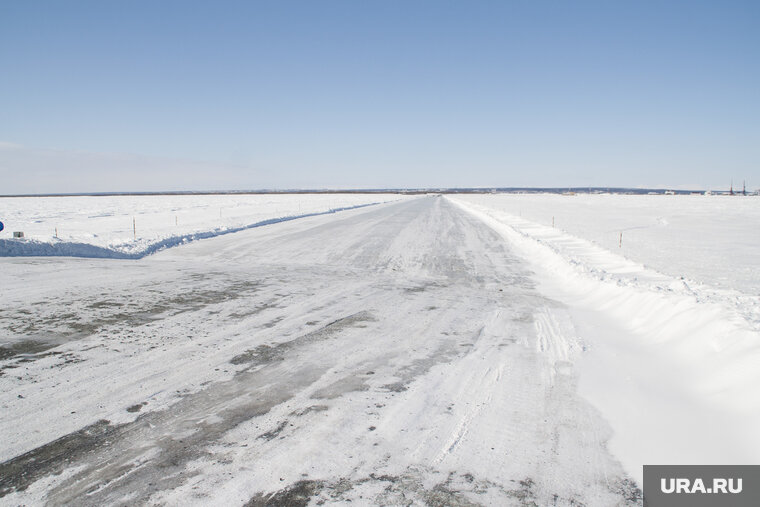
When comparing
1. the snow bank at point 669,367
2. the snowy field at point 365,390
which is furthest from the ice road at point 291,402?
the snow bank at point 669,367

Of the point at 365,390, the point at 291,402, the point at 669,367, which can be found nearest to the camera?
the point at 291,402

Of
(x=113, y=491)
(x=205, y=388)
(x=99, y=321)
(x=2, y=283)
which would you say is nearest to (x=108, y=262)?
(x=2, y=283)

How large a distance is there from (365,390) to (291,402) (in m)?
0.65

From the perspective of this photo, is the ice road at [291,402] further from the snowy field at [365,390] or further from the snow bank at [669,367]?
the snow bank at [669,367]

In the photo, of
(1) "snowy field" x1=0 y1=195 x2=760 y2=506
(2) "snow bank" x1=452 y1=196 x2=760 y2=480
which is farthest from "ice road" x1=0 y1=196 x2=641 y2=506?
(2) "snow bank" x1=452 y1=196 x2=760 y2=480

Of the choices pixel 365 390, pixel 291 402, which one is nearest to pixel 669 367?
pixel 365 390

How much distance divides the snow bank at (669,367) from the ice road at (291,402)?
291 millimetres

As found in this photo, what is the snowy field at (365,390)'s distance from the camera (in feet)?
8.38

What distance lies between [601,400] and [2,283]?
9662 mm

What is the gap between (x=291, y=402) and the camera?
11.5 ft

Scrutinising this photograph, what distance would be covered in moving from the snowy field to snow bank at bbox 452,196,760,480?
0.03 m

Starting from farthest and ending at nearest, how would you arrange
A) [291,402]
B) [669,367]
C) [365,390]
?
1. [669,367]
2. [365,390]
3. [291,402]

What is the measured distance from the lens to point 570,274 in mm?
9336

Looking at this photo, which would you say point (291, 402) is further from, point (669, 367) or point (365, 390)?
point (669, 367)
